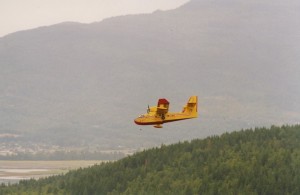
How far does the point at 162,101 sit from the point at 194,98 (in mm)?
9540

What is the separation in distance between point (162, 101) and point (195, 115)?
688 cm

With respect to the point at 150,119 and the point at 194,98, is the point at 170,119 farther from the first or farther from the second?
the point at 194,98

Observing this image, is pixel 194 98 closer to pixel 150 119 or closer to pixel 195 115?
pixel 195 115

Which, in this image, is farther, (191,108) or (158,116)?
(191,108)

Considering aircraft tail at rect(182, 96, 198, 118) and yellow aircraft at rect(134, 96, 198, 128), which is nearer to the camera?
yellow aircraft at rect(134, 96, 198, 128)

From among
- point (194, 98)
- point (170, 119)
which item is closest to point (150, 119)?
point (170, 119)

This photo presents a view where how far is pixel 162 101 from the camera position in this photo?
94125mm

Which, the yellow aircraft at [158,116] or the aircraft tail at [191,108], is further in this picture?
the aircraft tail at [191,108]

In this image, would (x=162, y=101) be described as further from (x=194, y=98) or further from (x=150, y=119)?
(x=194, y=98)

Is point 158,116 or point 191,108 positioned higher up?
point 191,108

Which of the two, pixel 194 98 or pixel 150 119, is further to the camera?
pixel 194 98

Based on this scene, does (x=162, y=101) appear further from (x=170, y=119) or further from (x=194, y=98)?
(x=194, y=98)

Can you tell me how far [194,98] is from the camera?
335 feet

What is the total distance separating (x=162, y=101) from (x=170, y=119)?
9.36 ft
